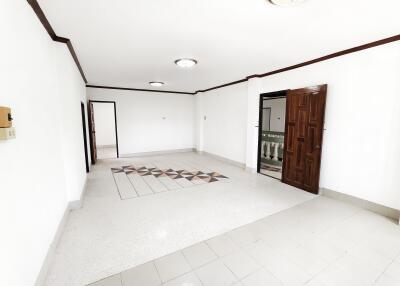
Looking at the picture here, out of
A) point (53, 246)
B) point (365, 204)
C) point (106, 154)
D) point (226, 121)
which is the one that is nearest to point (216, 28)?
point (53, 246)

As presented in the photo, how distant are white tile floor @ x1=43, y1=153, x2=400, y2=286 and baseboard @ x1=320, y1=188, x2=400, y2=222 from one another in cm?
16

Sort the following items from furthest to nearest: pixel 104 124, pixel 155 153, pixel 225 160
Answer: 1. pixel 104 124
2. pixel 155 153
3. pixel 225 160

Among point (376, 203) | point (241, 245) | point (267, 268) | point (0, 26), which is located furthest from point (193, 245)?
point (376, 203)

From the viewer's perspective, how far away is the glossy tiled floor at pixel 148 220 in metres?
1.97

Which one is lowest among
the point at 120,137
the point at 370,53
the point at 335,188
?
the point at 335,188

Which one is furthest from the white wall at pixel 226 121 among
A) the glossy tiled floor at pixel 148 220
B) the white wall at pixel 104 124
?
the white wall at pixel 104 124

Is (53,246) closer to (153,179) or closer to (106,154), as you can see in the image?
(153,179)

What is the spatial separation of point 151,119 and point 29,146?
590 centimetres

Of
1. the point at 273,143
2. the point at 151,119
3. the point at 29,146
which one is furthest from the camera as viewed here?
the point at 151,119

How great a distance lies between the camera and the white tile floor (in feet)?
5.90

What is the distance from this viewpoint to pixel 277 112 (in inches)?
330

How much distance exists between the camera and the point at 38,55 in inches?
83.7

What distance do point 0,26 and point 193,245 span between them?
258 centimetres

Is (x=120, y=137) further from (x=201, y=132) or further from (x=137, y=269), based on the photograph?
(x=137, y=269)
